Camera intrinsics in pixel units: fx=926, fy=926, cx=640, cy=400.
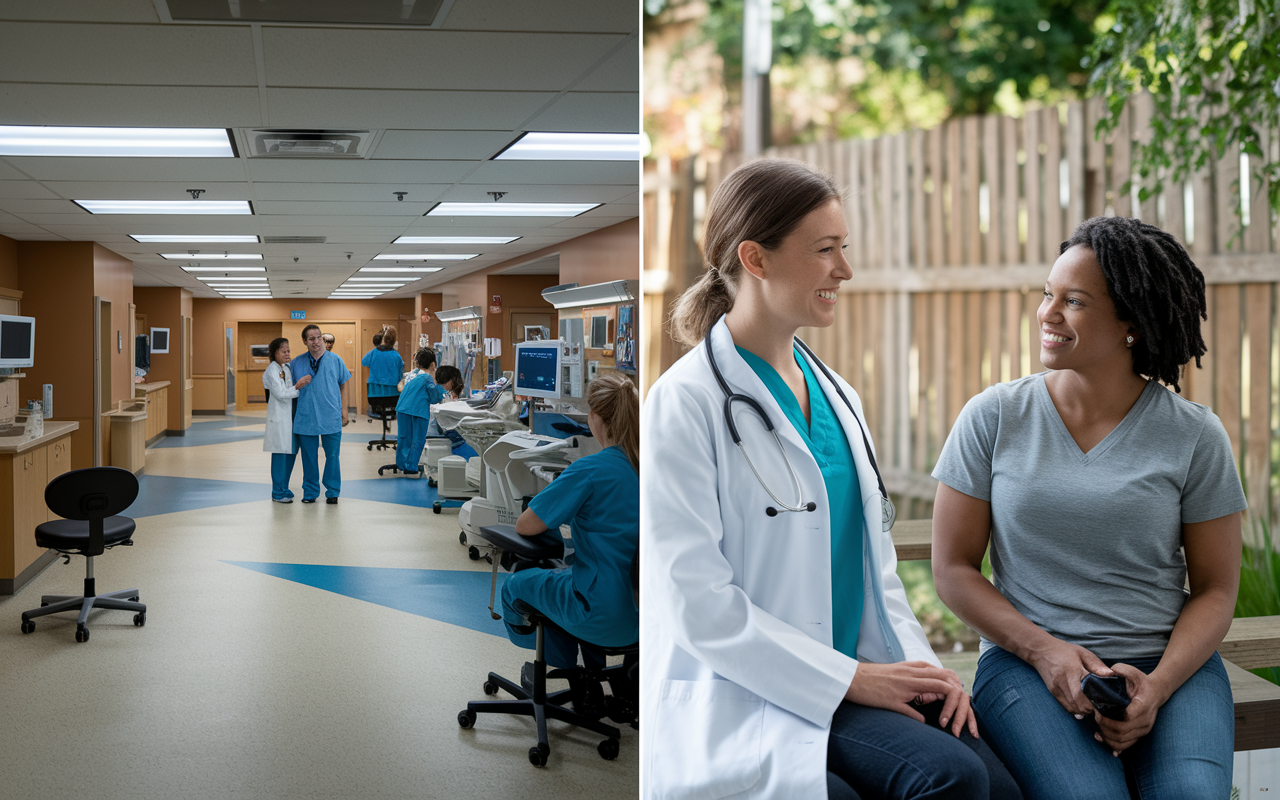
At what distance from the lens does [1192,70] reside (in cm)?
252

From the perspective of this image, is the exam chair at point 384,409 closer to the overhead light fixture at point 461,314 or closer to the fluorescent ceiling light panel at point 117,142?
the overhead light fixture at point 461,314

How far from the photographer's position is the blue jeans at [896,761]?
1.05 m

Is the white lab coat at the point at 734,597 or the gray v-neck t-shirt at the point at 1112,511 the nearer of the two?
the white lab coat at the point at 734,597

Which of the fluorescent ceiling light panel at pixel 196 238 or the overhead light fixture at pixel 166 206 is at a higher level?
the fluorescent ceiling light panel at pixel 196 238

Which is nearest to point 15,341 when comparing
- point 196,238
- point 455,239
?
point 196,238

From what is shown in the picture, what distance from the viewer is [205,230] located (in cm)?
666

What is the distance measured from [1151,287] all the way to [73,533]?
380 centimetres

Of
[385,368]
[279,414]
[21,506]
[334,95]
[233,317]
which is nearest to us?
[334,95]

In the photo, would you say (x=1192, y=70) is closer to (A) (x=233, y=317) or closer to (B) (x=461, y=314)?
(B) (x=461, y=314)

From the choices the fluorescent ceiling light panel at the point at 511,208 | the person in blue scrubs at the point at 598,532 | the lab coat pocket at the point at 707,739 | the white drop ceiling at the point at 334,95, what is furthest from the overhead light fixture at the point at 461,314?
the lab coat pocket at the point at 707,739

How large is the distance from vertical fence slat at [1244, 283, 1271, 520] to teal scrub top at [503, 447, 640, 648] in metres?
1.74

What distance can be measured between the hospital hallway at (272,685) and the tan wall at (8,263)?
1.91 metres

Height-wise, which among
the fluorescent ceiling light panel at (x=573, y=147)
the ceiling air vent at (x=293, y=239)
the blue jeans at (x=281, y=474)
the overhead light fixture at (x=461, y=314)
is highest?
the ceiling air vent at (x=293, y=239)

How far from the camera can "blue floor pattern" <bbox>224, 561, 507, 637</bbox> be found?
3.99m
